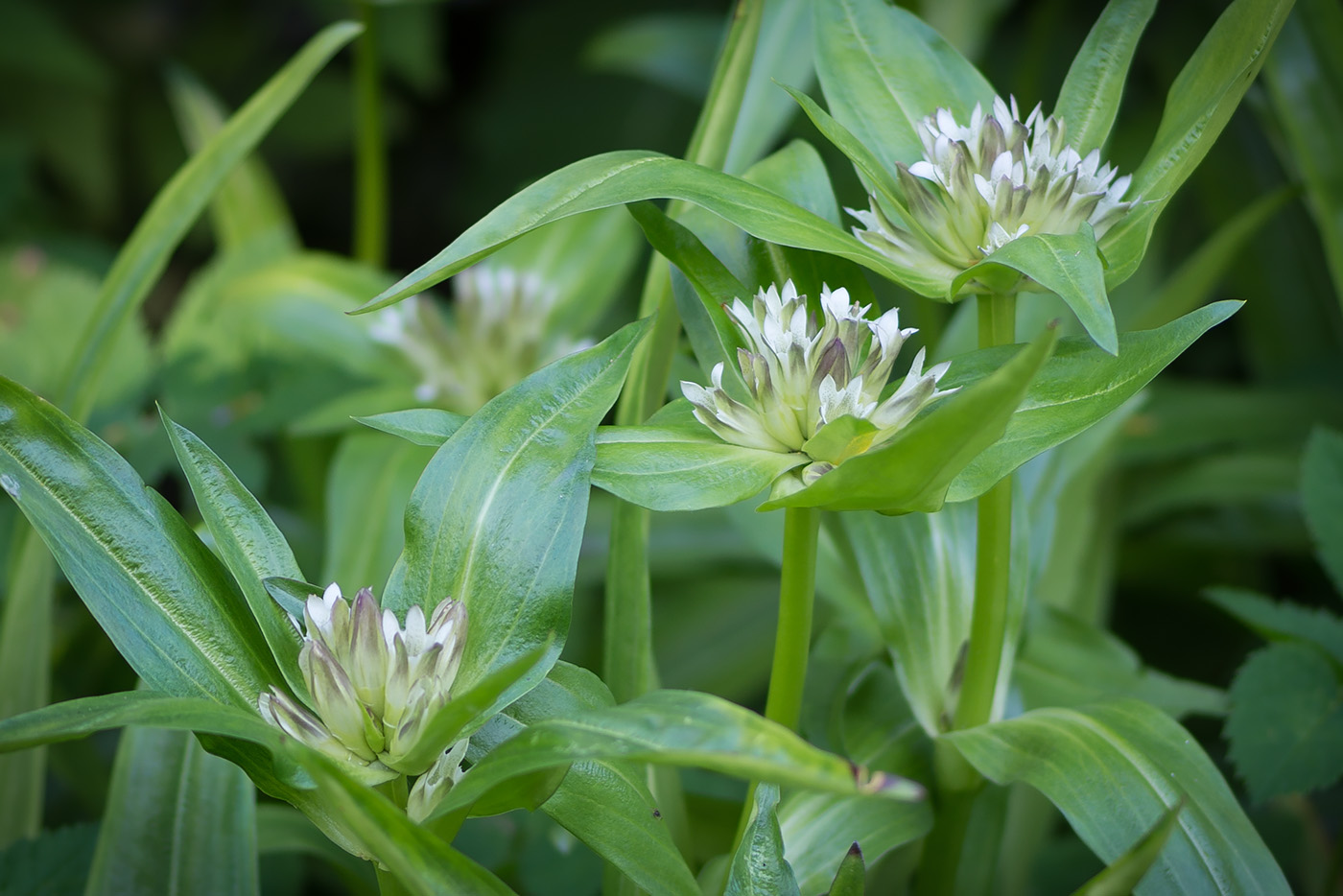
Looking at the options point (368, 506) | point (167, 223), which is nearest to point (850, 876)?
point (368, 506)

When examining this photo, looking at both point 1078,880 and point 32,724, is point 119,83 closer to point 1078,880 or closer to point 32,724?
point 32,724

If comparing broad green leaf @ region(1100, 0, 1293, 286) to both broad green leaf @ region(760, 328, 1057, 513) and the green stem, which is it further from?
the green stem

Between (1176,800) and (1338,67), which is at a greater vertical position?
(1338,67)

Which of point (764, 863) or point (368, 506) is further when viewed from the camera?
point (368, 506)

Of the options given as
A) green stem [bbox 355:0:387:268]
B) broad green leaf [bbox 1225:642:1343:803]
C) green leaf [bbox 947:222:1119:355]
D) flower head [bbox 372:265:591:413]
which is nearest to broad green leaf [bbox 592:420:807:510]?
green leaf [bbox 947:222:1119:355]

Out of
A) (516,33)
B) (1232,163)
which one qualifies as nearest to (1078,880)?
(1232,163)

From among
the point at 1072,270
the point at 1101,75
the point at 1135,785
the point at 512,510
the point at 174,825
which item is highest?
the point at 1101,75

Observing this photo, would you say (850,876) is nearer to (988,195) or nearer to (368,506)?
(988,195)
